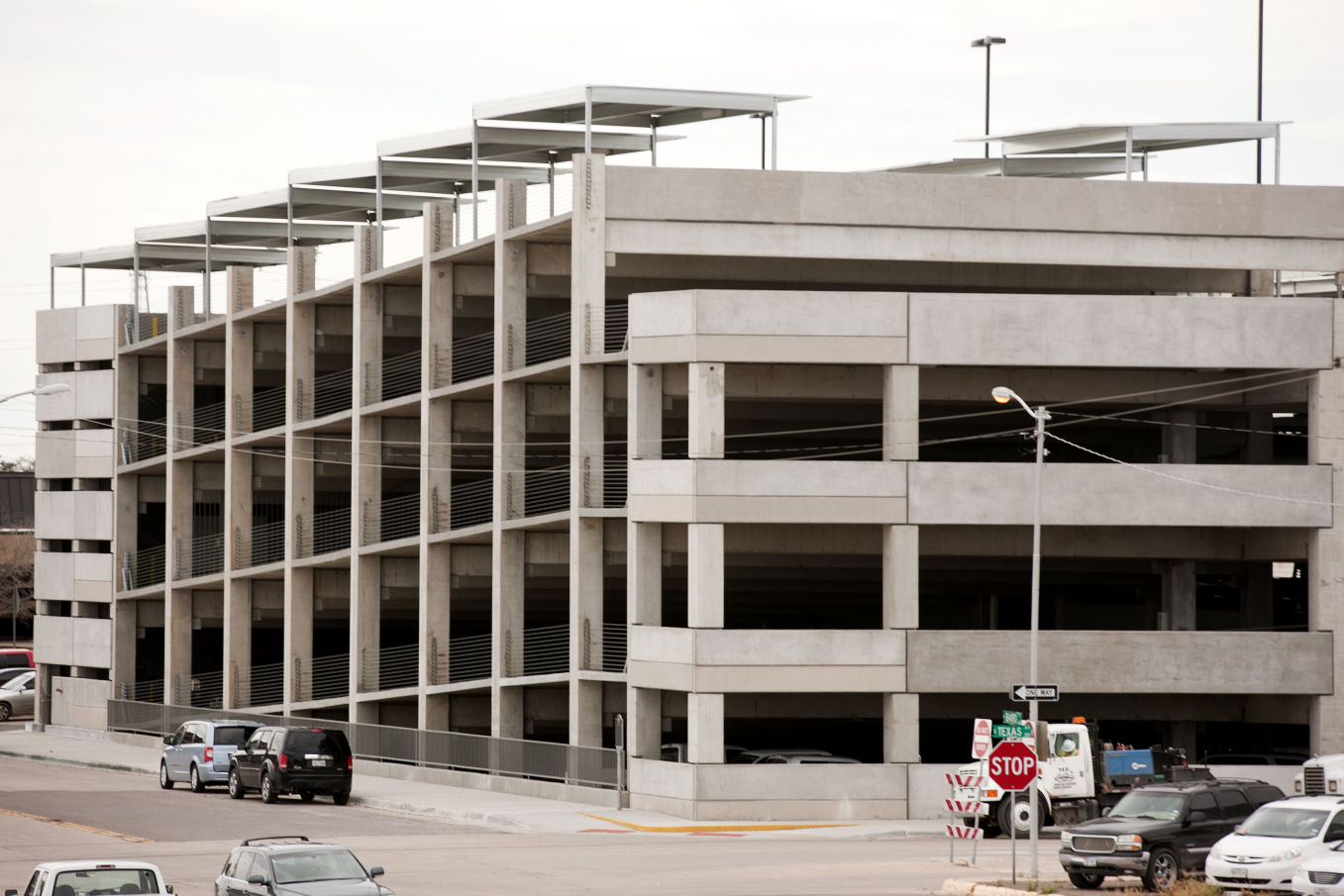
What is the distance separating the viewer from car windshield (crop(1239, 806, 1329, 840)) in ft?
80.8

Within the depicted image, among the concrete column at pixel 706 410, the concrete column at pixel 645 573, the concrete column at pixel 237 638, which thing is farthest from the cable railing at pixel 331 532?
the concrete column at pixel 706 410

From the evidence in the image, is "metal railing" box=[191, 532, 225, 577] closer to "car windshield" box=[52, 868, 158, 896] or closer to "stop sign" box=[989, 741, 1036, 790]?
"stop sign" box=[989, 741, 1036, 790]

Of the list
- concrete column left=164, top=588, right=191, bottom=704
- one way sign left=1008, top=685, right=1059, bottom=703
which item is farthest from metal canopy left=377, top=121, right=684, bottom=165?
one way sign left=1008, top=685, right=1059, bottom=703

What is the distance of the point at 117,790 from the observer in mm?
43375

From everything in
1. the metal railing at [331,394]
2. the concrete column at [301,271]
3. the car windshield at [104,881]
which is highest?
the concrete column at [301,271]

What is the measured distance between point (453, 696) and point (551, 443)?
332 inches

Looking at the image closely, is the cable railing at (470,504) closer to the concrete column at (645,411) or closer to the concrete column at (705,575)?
the concrete column at (645,411)

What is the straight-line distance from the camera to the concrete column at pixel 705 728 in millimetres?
37844

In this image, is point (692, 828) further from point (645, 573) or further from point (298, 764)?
point (298, 764)

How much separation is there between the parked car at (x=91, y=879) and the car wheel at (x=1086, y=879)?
13900mm

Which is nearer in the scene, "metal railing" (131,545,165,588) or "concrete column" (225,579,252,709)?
"concrete column" (225,579,252,709)

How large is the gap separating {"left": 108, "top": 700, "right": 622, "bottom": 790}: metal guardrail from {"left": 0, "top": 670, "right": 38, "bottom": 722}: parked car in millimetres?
20476

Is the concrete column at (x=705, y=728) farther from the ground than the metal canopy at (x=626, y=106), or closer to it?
closer to it

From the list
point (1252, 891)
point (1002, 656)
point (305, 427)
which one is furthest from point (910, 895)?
point (305, 427)
